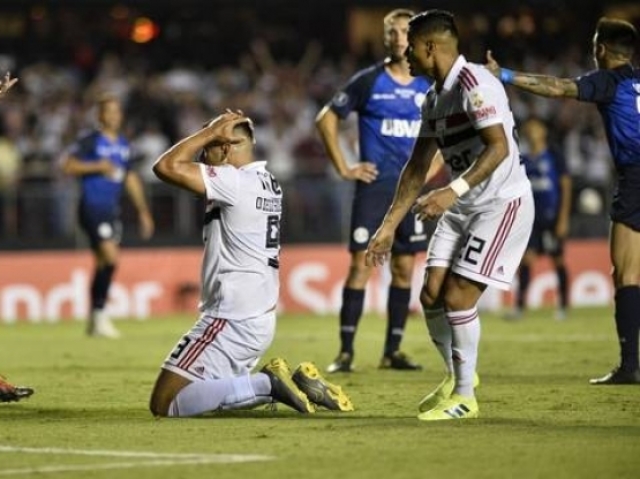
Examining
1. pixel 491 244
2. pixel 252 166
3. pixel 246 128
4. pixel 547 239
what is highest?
pixel 246 128

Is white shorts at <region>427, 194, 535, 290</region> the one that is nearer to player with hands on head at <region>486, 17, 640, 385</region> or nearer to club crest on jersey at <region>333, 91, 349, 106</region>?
player with hands on head at <region>486, 17, 640, 385</region>

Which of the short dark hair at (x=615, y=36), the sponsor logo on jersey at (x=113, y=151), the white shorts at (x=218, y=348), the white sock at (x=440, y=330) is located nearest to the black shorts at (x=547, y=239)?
the sponsor logo on jersey at (x=113, y=151)

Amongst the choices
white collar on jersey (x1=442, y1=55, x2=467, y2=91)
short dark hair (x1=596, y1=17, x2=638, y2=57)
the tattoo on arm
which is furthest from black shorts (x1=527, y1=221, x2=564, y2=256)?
white collar on jersey (x1=442, y1=55, x2=467, y2=91)

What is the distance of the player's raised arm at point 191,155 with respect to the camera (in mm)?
9078

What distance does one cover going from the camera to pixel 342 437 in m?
8.22

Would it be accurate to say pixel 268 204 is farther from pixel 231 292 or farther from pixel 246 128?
pixel 231 292

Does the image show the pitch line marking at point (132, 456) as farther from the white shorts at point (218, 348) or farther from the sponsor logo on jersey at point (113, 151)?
the sponsor logo on jersey at point (113, 151)

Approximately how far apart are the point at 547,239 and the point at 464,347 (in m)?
11.0

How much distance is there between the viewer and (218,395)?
9195 mm

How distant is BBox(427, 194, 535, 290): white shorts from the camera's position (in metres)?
9.29

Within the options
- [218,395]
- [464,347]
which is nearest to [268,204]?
[218,395]

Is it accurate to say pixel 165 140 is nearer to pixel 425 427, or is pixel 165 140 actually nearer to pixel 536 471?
pixel 425 427

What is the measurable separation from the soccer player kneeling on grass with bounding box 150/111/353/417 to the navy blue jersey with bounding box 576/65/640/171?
290cm

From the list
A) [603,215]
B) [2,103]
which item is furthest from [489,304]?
[2,103]
